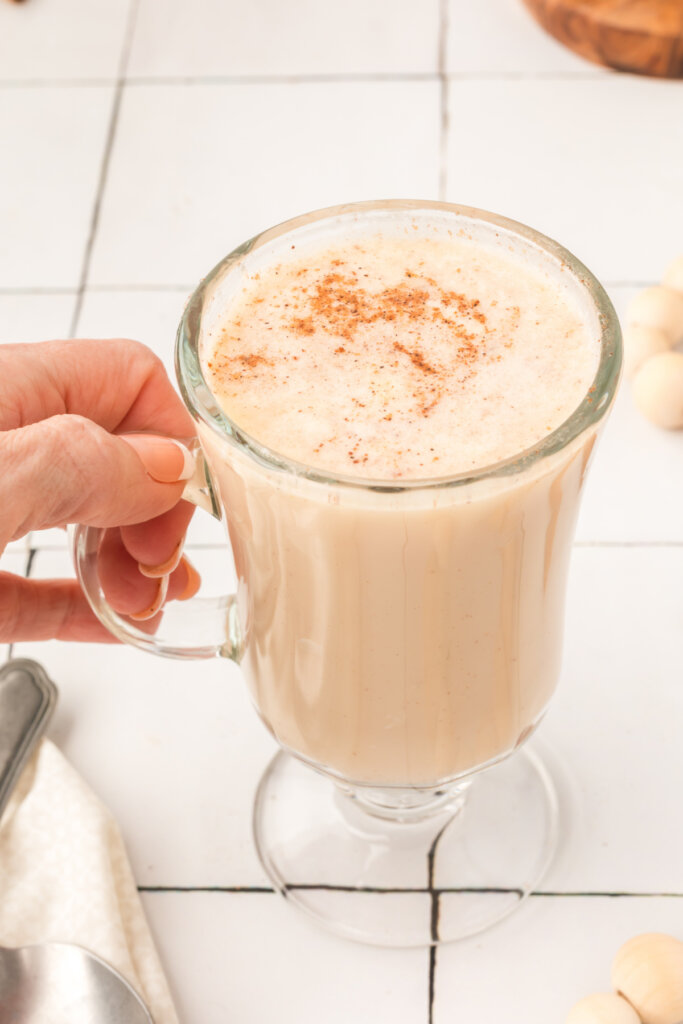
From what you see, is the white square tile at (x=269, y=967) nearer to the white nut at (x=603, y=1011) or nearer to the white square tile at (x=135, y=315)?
the white nut at (x=603, y=1011)

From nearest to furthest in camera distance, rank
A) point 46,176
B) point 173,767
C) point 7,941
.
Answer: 1. point 7,941
2. point 173,767
3. point 46,176

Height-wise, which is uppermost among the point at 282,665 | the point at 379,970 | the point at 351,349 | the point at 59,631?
the point at 351,349

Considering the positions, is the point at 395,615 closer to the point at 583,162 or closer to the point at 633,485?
the point at 633,485

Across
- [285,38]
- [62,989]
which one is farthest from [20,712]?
[285,38]

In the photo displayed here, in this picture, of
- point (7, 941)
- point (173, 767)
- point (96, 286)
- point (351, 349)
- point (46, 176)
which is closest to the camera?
point (351, 349)

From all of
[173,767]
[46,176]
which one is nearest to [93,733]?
[173,767]

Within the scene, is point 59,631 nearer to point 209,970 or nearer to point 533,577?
point 209,970

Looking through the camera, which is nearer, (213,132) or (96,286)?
(96,286)

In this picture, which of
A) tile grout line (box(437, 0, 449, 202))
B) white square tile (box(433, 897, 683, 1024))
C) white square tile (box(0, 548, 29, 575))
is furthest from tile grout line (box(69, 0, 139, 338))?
white square tile (box(433, 897, 683, 1024))
